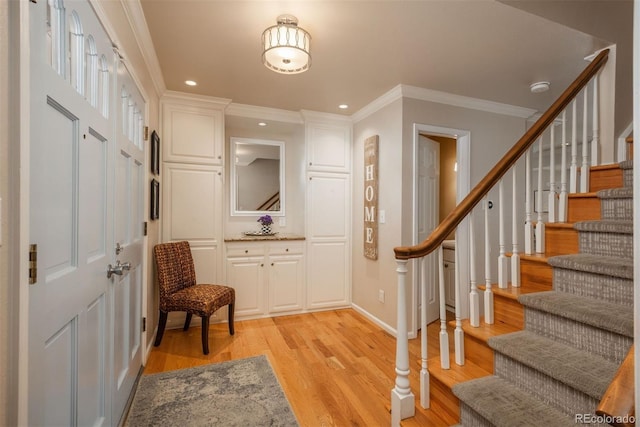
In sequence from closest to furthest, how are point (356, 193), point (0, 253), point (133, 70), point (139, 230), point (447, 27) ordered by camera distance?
point (0, 253) → point (133, 70) → point (447, 27) → point (139, 230) → point (356, 193)

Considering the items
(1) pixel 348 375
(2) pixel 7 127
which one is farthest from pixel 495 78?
(2) pixel 7 127

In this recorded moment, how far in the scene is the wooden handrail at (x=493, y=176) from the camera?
163cm

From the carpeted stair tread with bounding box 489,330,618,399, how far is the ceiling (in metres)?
1.93

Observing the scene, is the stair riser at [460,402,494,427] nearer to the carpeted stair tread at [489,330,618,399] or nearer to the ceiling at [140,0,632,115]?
the carpeted stair tread at [489,330,618,399]

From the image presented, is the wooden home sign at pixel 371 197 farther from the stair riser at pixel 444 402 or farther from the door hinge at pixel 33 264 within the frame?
the door hinge at pixel 33 264

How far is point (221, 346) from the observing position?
2.71 m

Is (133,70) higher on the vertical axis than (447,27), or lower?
lower

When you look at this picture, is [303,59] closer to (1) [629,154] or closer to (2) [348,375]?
(2) [348,375]

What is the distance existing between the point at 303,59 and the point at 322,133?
170 cm

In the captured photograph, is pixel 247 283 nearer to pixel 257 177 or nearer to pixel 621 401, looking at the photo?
pixel 257 177

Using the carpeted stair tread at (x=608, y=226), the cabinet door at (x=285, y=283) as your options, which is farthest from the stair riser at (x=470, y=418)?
the cabinet door at (x=285, y=283)

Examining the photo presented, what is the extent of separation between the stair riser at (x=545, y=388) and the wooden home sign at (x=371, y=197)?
1821mm

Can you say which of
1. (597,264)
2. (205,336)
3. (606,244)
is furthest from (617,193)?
(205,336)

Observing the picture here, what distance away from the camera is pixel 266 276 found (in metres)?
3.46
